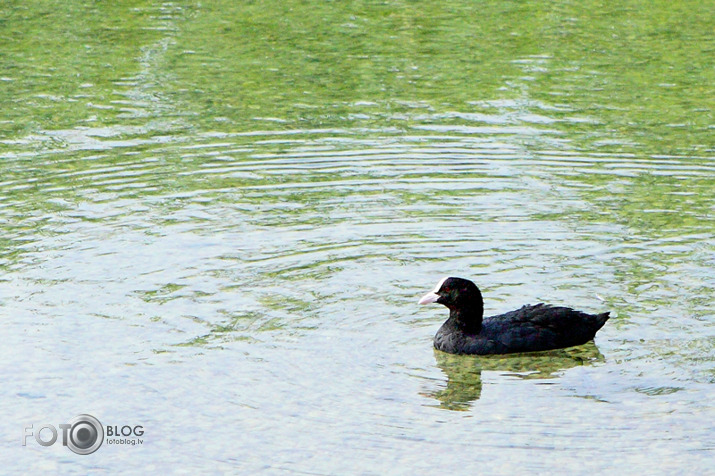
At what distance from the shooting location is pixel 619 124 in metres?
18.6

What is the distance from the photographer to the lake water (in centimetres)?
966

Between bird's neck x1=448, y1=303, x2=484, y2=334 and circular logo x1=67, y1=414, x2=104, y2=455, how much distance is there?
3.43 meters

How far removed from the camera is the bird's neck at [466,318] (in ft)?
37.6

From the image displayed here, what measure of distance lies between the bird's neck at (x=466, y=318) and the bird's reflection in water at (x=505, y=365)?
A: 0.26 meters

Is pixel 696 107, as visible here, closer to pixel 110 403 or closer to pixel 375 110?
pixel 375 110

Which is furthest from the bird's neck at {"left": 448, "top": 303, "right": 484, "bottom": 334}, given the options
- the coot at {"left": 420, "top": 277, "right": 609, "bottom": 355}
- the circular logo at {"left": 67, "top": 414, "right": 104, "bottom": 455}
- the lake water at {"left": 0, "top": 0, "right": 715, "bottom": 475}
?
the circular logo at {"left": 67, "top": 414, "right": 104, "bottom": 455}

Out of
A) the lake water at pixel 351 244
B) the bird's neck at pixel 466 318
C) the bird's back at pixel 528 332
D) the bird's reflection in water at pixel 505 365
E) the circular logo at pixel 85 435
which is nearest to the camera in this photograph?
the circular logo at pixel 85 435

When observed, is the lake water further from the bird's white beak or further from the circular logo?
the bird's white beak

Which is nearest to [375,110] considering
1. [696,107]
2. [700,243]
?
[696,107]

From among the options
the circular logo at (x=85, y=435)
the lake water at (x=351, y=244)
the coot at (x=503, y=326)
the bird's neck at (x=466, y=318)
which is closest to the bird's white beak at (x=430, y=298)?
the coot at (x=503, y=326)

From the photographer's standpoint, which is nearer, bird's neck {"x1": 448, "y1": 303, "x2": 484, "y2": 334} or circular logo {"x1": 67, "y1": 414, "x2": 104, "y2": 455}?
circular logo {"x1": 67, "y1": 414, "x2": 104, "y2": 455}

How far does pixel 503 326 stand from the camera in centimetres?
1141

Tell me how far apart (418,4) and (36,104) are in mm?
10666

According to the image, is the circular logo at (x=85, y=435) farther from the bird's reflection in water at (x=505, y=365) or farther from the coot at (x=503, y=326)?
the coot at (x=503, y=326)
